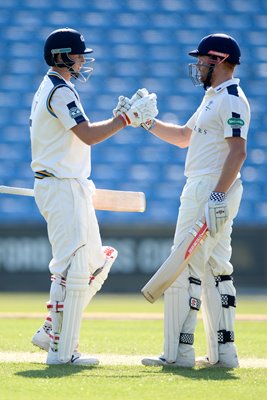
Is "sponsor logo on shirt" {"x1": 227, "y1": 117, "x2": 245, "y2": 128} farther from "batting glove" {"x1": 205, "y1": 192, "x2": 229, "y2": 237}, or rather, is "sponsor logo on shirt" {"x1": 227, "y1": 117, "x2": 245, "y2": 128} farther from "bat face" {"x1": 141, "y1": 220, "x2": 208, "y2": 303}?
"bat face" {"x1": 141, "y1": 220, "x2": 208, "y2": 303}

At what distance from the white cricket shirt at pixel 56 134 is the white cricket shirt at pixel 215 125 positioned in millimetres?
621

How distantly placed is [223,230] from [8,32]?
10164mm

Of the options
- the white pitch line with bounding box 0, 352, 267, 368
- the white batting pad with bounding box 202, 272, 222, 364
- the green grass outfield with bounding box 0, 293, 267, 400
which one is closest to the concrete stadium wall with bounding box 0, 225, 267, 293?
the green grass outfield with bounding box 0, 293, 267, 400

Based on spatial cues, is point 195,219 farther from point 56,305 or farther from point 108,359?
point 108,359

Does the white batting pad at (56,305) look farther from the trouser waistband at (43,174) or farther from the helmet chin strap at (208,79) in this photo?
the helmet chin strap at (208,79)

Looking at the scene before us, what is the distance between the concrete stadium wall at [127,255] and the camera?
484 inches

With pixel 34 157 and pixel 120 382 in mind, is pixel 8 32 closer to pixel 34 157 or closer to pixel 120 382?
pixel 34 157

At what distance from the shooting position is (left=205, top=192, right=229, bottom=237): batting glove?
523 centimetres

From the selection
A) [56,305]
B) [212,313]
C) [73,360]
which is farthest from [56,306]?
[212,313]

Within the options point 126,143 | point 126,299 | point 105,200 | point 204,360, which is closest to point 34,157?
point 105,200

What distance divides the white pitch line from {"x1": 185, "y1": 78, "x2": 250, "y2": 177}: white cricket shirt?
111 centimetres


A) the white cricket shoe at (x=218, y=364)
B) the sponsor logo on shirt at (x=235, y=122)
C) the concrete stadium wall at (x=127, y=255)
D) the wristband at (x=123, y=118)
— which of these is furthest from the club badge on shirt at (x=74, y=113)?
the concrete stadium wall at (x=127, y=255)

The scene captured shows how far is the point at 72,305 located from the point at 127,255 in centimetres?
697

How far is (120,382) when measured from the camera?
15.8 ft
